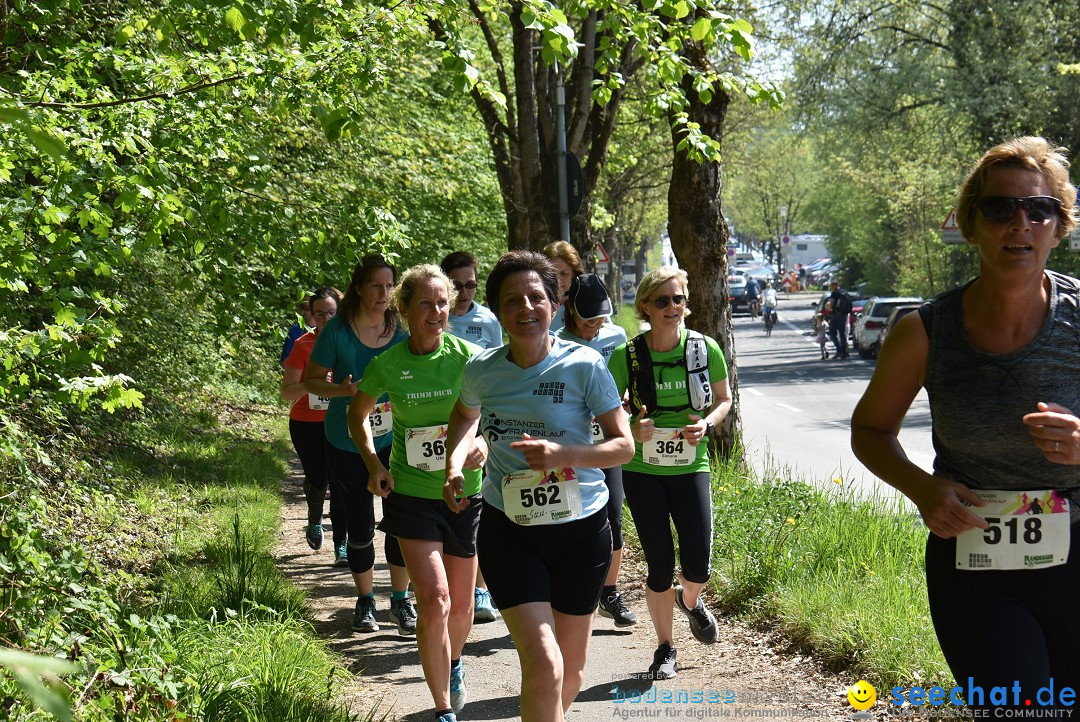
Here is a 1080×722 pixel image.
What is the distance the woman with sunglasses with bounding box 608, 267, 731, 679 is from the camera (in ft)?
20.1

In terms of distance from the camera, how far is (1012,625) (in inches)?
117

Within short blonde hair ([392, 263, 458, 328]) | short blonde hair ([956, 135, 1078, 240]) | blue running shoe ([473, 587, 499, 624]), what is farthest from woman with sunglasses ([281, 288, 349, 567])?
short blonde hair ([956, 135, 1078, 240])

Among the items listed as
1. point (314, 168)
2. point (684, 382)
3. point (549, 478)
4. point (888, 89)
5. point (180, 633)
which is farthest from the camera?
point (888, 89)

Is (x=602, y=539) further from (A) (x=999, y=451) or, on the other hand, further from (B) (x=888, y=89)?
(B) (x=888, y=89)

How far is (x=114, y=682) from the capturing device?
15.0ft

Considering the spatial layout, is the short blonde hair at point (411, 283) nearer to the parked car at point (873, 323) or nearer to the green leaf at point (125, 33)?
the green leaf at point (125, 33)

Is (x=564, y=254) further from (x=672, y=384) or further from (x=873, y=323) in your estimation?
(x=873, y=323)

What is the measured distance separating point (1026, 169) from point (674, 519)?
3324mm

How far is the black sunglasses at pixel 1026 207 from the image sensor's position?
3061 millimetres

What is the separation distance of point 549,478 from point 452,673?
1.79m

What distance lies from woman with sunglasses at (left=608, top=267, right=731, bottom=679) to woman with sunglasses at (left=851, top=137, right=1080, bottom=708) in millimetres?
2942

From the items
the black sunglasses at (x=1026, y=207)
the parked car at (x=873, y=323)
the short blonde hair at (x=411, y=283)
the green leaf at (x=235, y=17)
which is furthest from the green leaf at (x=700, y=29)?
the parked car at (x=873, y=323)

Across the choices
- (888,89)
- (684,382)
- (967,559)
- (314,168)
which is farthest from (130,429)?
(888,89)

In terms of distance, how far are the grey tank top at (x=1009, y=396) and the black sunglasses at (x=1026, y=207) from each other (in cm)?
20
